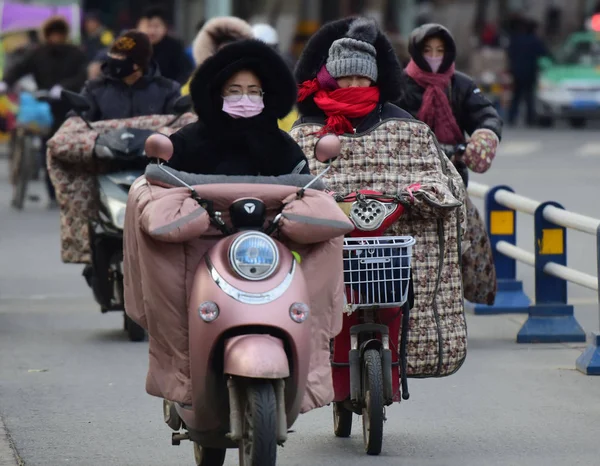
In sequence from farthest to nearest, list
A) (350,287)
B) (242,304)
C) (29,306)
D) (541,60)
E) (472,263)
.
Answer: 1. (541,60)
2. (29,306)
3. (472,263)
4. (350,287)
5. (242,304)

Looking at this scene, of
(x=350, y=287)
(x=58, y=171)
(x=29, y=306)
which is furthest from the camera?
→ (x=29, y=306)

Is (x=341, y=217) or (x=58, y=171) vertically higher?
(x=341, y=217)

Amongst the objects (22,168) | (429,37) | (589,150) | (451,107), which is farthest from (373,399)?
(589,150)

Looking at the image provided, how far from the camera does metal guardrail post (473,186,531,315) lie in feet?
36.2

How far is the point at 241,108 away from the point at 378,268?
0.88 meters

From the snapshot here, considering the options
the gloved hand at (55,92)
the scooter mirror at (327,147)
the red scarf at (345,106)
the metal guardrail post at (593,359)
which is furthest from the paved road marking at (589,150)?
the scooter mirror at (327,147)

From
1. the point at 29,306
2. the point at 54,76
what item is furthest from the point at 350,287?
the point at 54,76

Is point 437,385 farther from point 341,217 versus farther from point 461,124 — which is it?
point 341,217

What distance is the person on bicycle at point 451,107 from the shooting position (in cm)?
923

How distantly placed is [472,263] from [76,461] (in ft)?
10.5

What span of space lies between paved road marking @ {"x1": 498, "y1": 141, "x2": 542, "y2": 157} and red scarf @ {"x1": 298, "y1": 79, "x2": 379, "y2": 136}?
1953 centimetres

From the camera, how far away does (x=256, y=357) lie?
17.5 feet

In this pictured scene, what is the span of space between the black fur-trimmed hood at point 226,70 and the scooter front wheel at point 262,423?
3.77 ft

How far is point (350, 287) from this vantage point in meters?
6.51
